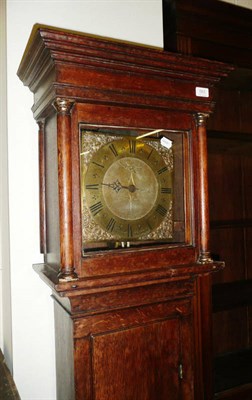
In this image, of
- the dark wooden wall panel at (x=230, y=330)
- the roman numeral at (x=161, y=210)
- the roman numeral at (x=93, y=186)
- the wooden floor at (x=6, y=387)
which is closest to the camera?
the wooden floor at (x=6, y=387)

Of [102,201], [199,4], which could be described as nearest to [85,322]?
[102,201]

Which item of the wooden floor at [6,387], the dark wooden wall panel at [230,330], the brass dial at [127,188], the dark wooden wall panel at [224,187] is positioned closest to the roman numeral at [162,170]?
the brass dial at [127,188]

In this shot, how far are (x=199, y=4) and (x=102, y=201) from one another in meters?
1.04

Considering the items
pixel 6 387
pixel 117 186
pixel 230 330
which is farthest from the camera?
pixel 230 330

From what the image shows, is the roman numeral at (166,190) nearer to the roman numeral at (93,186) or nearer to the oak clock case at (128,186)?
the oak clock case at (128,186)

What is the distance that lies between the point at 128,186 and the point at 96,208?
5.3 inches

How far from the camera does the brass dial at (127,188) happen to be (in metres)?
1.06

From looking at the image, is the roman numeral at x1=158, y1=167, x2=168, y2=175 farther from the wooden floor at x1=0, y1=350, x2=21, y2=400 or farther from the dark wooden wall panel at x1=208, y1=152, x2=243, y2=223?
the wooden floor at x1=0, y1=350, x2=21, y2=400

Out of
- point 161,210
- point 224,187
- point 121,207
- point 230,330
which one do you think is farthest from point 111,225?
point 230,330

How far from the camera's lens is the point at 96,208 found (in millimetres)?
1053

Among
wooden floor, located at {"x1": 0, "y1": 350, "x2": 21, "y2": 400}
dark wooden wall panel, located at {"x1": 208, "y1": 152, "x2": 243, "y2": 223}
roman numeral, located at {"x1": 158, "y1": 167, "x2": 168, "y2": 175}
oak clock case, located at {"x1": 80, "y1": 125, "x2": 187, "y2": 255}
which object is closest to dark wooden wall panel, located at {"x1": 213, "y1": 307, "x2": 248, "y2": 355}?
dark wooden wall panel, located at {"x1": 208, "y1": 152, "x2": 243, "y2": 223}

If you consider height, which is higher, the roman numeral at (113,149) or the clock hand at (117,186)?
the roman numeral at (113,149)

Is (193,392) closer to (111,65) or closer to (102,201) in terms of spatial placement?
(102,201)

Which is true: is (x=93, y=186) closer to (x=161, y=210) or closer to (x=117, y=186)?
(x=117, y=186)
